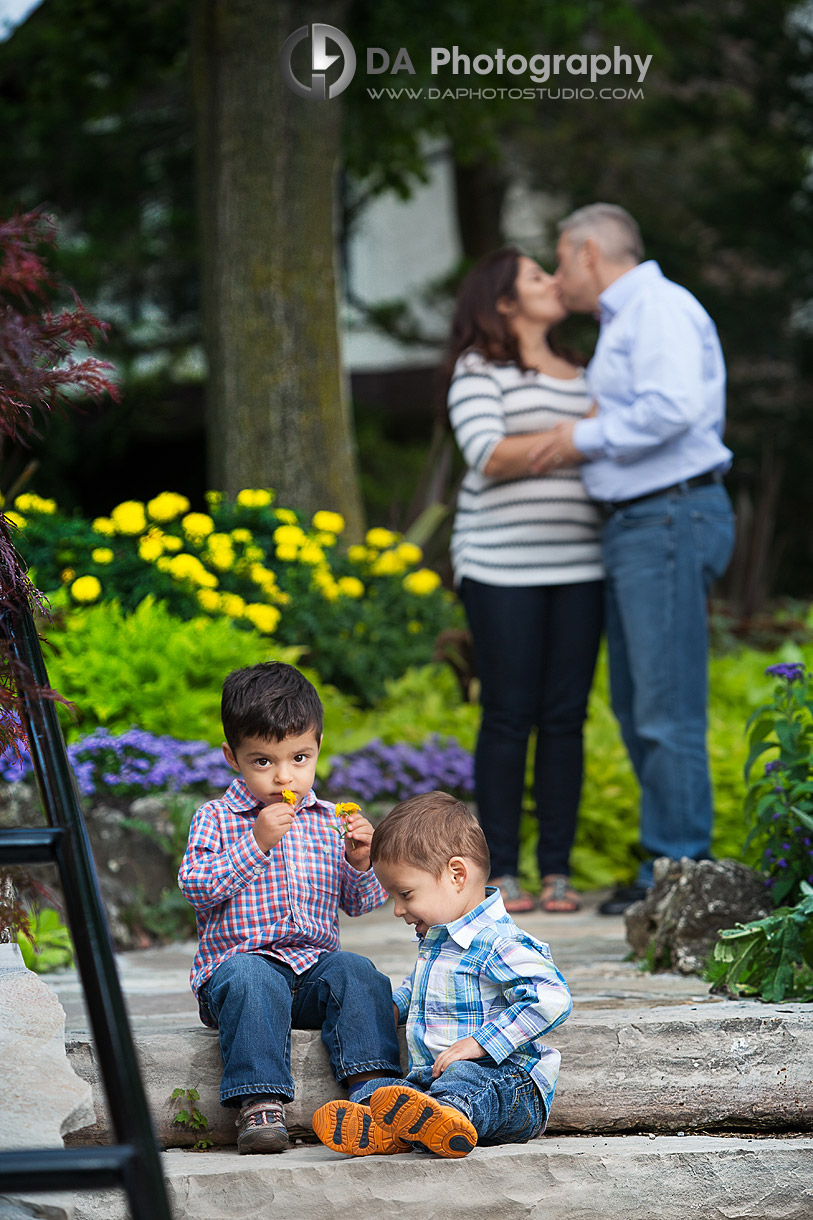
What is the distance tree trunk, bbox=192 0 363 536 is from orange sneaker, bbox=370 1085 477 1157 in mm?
4342

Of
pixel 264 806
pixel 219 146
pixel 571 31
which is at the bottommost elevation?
pixel 264 806

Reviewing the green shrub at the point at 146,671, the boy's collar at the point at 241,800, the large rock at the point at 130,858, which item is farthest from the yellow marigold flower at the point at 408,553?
the boy's collar at the point at 241,800

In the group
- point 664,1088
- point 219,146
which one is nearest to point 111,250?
point 219,146

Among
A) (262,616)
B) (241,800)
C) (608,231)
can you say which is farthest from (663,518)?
(262,616)

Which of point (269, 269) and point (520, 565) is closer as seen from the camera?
point (520, 565)

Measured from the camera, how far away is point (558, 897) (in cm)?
365

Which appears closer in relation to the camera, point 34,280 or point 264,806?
point 34,280

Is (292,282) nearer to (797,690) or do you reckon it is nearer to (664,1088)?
(797,690)

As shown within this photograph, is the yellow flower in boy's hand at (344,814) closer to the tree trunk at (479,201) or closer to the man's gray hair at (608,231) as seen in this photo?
the man's gray hair at (608,231)

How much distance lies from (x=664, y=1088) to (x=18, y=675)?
1325mm

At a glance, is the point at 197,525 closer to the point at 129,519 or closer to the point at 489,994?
the point at 129,519

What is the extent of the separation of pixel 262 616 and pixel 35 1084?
112 inches

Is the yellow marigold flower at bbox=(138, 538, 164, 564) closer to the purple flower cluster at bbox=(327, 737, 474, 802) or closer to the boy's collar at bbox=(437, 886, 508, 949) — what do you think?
the purple flower cluster at bbox=(327, 737, 474, 802)

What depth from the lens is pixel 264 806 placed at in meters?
2.24
